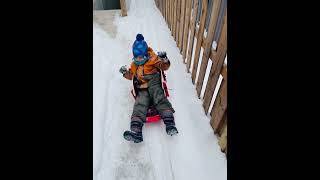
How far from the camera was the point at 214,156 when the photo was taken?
261 cm

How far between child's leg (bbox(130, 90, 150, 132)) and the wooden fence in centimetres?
67

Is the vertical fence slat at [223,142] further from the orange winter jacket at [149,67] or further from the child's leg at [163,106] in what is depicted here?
the orange winter jacket at [149,67]

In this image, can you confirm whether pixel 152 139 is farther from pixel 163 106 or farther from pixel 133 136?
pixel 163 106

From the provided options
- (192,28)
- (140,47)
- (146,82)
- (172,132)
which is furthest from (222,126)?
(192,28)

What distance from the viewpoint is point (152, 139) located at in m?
2.88

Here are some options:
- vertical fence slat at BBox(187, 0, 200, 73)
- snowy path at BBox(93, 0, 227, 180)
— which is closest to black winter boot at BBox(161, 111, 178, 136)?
snowy path at BBox(93, 0, 227, 180)
